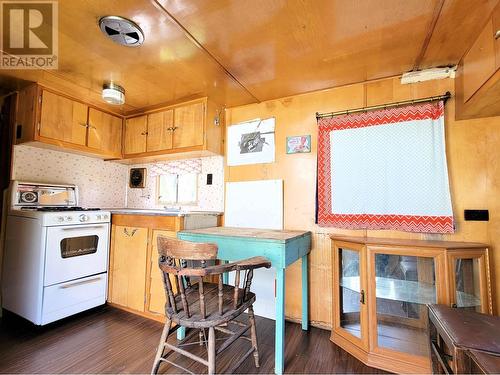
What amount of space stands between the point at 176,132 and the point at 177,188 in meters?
0.72

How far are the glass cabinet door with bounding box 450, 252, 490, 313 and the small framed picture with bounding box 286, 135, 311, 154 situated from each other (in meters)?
1.36

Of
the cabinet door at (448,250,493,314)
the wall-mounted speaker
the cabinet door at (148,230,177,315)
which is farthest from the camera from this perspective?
the wall-mounted speaker

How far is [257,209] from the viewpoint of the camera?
2.43 metres

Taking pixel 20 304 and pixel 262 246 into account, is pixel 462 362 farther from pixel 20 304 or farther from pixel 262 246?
pixel 20 304

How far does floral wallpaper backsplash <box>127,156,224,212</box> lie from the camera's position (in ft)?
8.71

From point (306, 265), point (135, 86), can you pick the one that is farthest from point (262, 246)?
point (135, 86)

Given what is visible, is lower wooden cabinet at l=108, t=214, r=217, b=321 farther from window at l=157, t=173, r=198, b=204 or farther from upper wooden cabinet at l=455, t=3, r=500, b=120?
upper wooden cabinet at l=455, t=3, r=500, b=120

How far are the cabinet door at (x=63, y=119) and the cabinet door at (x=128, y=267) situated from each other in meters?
1.03

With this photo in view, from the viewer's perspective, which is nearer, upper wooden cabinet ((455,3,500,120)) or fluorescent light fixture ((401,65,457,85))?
upper wooden cabinet ((455,3,500,120))

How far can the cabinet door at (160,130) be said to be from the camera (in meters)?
2.59

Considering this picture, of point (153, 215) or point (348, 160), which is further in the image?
point (153, 215)

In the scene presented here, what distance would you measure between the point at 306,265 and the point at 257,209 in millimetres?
714

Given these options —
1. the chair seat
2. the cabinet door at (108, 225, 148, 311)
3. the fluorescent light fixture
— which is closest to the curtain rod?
the fluorescent light fixture

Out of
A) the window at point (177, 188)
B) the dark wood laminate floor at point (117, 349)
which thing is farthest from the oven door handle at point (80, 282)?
the window at point (177, 188)
